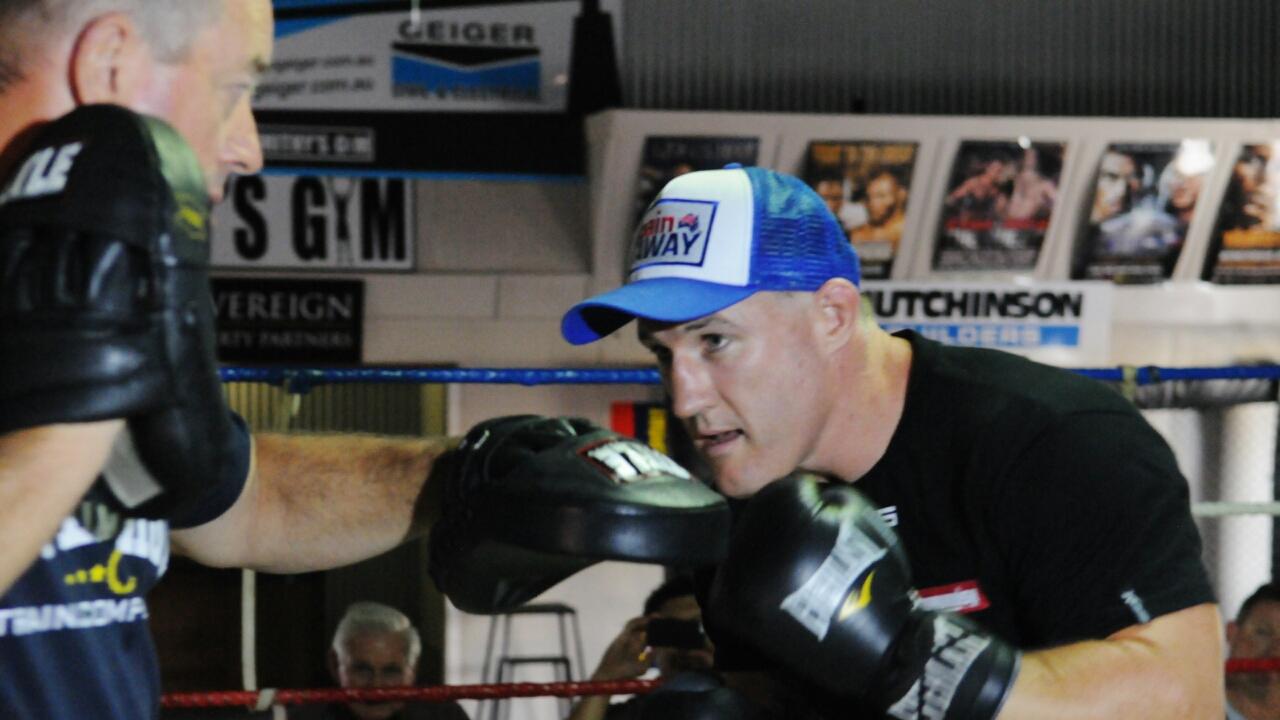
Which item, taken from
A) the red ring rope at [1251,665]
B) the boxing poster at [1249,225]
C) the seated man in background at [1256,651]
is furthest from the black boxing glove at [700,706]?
the boxing poster at [1249,225]

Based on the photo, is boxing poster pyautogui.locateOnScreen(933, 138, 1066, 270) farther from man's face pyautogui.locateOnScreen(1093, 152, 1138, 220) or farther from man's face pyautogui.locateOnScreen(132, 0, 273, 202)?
man's face pyautogui.locateOnScreen(132, 0, 273, 202)

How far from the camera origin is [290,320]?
226 inches

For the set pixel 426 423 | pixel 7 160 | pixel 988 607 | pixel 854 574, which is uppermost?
pixel 7 160

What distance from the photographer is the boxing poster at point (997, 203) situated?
19.4ft

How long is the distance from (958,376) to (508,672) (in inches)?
171

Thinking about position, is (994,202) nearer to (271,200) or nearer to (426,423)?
(426,423)

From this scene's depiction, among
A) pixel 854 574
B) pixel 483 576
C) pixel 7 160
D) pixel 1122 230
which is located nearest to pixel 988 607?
pixel 854 574

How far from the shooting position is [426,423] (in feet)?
19.0

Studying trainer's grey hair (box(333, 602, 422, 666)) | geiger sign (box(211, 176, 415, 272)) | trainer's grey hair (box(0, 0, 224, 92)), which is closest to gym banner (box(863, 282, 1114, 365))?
geiger sign (box(211, 176, 415, 272))

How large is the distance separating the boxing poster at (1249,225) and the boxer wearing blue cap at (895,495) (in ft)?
16.0

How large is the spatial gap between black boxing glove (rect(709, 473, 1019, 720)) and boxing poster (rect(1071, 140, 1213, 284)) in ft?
16.5

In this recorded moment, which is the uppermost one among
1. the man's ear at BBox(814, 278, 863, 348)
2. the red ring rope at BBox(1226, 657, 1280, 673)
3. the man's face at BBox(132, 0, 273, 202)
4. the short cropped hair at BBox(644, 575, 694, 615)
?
the man's face at BBox(132, 0, 273, 202)

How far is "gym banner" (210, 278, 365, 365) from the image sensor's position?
5.71m

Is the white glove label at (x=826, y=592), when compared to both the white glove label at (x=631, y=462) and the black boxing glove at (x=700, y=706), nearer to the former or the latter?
the white glove label at (x=631, y=462)
